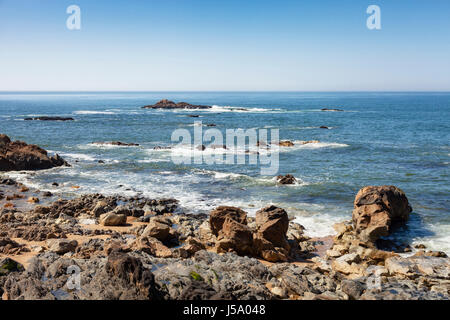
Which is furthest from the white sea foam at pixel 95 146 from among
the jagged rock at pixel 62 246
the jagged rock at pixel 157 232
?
the jagged rock at pixel 62 246

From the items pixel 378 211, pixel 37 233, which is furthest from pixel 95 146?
pixel 378 211

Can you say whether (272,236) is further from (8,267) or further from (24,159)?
(24,159)

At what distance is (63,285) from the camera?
10617 mm

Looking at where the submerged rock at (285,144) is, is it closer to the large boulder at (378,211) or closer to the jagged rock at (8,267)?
the large boulder at (378,211)

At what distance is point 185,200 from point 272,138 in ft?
105

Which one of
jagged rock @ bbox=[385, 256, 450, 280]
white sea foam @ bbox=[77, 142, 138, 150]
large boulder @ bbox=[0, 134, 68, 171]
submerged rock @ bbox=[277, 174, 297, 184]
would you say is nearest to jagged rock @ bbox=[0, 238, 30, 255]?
jagged rock @ bbox=[385, 256, 450, 280]

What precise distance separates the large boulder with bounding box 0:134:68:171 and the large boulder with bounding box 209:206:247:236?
24.7 meters

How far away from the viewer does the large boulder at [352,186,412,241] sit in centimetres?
1788

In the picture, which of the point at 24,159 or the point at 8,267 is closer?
the point at 8,267

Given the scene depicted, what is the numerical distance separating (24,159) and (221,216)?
26.4m

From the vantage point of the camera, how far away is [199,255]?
1352cm

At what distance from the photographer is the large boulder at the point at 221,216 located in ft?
57.6
